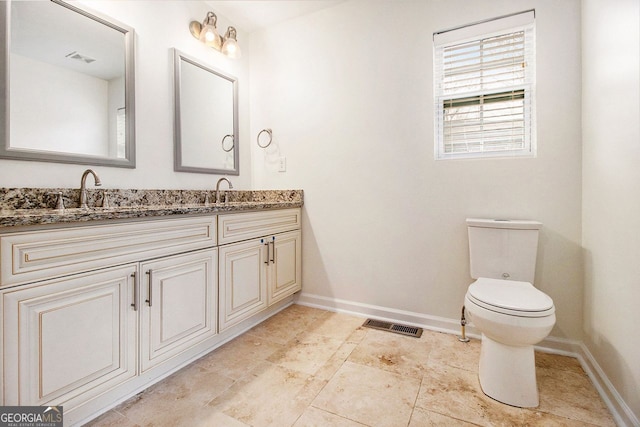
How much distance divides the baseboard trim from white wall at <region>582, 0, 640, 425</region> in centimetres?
5

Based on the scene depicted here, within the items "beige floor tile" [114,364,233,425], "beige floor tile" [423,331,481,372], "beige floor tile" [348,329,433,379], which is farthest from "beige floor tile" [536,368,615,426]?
"beige floor tile" [114,364,233,425]

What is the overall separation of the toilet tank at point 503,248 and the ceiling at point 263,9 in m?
1.99

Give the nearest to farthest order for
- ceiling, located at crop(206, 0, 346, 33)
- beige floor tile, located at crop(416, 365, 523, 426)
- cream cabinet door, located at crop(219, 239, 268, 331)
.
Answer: beige floor tile, located at crop(416, 365, 523, 426), cream cabinet door, located at crop(219, 239, 268, 331), ceiling, located at crop(206, 0, 346, 33)

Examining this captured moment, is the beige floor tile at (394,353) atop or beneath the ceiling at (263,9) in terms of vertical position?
beneath

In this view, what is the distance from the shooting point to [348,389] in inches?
56.9

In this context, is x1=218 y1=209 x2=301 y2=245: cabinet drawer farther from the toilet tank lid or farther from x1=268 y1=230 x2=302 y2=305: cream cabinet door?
the toilet tank lid

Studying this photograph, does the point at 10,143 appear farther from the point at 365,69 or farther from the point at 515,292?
the point at 515,292

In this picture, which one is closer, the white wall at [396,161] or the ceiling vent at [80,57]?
the ceiling vent at [80,57]

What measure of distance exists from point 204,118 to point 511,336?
7.77 ft

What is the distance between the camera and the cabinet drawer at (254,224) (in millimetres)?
1787

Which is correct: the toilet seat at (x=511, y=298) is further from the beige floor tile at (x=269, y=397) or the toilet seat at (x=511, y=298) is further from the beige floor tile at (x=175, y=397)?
the beige floor tile at (x=175, y=397)

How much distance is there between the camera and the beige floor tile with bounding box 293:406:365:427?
1.22m

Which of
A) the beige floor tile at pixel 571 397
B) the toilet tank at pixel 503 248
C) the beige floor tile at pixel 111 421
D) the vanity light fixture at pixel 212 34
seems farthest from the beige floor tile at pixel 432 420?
the vanity light fixture at pixel 212 34

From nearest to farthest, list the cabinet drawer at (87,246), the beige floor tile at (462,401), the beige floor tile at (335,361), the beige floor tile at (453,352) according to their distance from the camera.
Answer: the cabinet drawer at (87,246) < the beige floor tile at (462,401) < the beige floor tile at (335,361) < the beige floor tile at (453,352)
